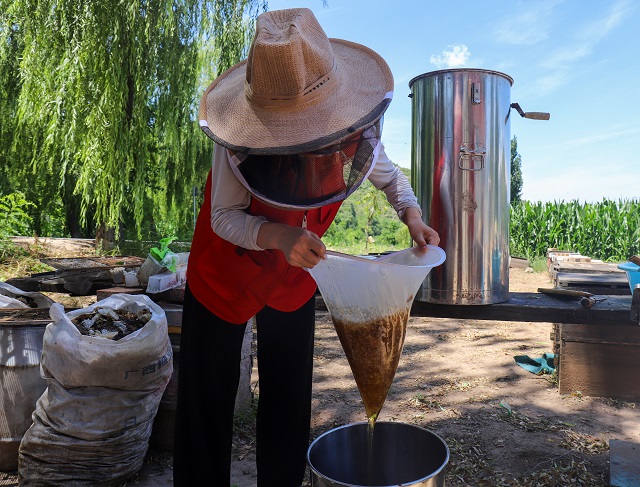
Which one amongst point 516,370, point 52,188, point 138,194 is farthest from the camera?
point 52,188

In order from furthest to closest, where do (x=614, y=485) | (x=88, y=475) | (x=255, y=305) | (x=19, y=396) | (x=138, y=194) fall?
1. (x=138, y=194)
2. (x=19, y=396)
3. (x=88, y=475)
4. (x=614, y=485)
5. (x=255, y=305)

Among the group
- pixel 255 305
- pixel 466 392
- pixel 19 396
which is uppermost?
pixel 255 305

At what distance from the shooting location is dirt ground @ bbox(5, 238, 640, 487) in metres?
2.59

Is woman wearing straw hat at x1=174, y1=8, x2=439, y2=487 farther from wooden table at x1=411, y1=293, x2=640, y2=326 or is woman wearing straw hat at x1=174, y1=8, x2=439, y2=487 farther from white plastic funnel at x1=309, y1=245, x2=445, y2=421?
wooden table at x1=411, y1=293, x2=640, y2=326

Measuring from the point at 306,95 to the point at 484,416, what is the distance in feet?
8.75

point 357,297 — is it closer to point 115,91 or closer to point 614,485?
point 614,485

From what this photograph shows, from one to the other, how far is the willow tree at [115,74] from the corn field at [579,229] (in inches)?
450

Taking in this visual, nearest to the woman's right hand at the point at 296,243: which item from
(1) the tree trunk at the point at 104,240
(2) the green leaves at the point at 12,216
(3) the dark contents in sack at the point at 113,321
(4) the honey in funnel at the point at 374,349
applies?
(4) the honey in funnel at the point at 374,349

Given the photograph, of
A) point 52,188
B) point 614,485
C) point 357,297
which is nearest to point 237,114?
point 357,297

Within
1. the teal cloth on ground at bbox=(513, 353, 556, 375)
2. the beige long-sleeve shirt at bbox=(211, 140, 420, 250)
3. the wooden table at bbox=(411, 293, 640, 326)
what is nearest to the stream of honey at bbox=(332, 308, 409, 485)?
the beige long-sleeve shirt at bbox=(211, 140, 420, 250)

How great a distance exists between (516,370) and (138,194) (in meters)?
5.41

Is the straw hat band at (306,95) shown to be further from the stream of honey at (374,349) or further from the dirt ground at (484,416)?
the dirt ground at (484,416)

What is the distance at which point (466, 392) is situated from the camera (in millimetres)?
3711

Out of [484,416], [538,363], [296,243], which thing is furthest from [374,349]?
[538,363]
